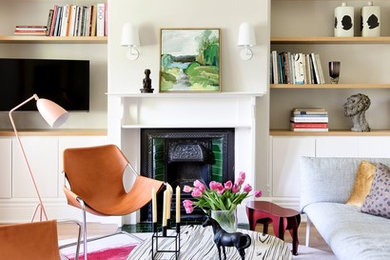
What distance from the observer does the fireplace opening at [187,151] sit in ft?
13.7

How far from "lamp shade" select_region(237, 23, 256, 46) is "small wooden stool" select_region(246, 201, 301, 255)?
1.48m

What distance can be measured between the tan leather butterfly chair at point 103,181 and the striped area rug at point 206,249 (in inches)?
28.4

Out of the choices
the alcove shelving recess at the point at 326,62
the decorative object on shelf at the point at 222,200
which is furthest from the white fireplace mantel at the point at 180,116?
the decorative object on shelf at the point at 222,200

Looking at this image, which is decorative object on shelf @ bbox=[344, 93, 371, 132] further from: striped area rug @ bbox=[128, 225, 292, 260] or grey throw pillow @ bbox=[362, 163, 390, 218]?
striped area rug @ bbox=[128, 225, 292, 260]

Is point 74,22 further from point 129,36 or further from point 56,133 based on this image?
point 56,133

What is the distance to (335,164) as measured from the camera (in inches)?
128

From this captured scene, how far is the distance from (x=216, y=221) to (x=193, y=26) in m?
2.29

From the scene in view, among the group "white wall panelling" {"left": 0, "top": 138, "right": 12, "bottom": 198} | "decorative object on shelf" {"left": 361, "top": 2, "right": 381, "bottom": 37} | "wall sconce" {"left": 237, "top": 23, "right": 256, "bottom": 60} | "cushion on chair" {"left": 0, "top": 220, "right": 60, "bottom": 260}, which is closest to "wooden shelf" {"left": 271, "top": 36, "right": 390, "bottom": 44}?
"decorative object on shelf" {"left": 361, "top": 2, "right": 381, "bottom": 37}

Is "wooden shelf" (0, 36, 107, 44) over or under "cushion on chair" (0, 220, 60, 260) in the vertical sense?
over

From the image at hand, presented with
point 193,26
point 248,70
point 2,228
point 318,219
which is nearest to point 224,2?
point 193,26

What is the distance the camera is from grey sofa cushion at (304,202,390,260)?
2230mm

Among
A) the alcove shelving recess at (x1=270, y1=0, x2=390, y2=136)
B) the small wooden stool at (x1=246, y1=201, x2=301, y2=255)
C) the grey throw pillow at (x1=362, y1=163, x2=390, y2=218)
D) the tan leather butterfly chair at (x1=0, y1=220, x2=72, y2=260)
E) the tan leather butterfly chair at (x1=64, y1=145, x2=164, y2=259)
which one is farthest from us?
the alcove shelving recess at (x1=270, y1=0, x2=390, y2=136)

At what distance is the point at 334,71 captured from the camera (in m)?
4.30

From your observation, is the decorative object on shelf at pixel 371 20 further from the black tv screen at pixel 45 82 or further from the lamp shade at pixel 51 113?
the lamp shade at pixel 51 113
